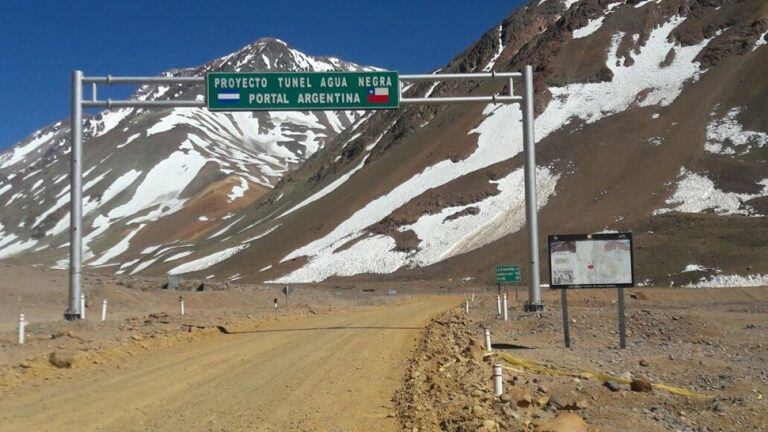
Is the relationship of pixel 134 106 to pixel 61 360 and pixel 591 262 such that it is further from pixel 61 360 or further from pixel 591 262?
pixel 591 262

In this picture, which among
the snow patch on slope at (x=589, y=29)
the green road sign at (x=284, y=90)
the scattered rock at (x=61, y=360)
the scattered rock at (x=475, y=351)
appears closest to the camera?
the scattered rock at (x=61, y=360)

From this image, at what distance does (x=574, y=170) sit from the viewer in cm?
7588

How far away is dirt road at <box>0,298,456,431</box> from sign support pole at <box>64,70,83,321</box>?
5913 millimetres

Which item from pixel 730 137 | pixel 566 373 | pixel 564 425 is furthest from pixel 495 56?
pixel 564 425

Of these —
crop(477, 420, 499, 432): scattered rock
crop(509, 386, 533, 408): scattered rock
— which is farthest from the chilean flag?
crop(477, 420, 499, 432): scattered rock

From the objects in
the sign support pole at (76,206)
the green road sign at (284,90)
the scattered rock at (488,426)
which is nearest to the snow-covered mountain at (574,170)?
the green road sign at (284,90)

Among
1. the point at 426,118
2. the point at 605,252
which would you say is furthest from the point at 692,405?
the point at 426,118

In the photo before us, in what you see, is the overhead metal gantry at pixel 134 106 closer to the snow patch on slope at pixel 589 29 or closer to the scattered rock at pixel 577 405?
the scattered rock at pixel 577 405

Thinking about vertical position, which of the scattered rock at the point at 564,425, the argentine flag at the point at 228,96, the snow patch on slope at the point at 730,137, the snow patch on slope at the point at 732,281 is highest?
the snow patch on slope at the point at 730,137

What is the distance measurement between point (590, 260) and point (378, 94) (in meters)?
8.46

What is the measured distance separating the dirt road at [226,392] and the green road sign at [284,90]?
26.8 feet

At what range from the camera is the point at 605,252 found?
709 inches

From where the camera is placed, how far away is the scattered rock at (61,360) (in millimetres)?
13266

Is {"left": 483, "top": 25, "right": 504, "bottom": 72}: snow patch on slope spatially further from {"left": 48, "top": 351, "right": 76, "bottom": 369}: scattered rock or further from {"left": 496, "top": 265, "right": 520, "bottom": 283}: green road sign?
{"left": 48, "top": 351, "right": 76, "bottom": 369}: scattered rock
